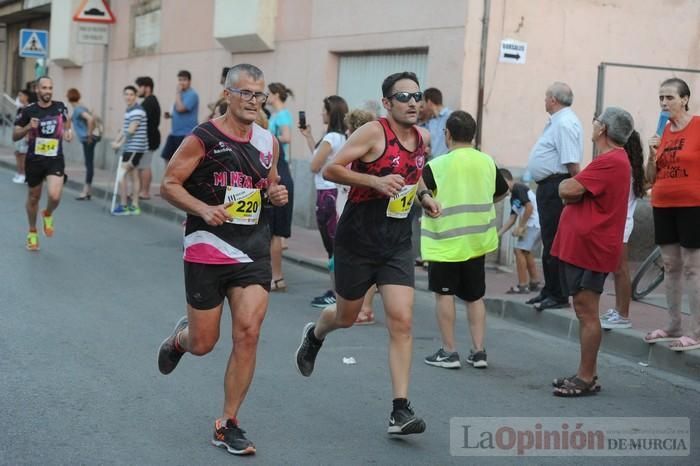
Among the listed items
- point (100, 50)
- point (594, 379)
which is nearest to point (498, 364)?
point (594, 379)

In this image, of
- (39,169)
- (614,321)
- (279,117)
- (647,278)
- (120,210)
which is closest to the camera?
(614,321)

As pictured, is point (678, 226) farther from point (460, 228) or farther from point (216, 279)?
point (216, 279)

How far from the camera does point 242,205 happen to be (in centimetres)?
584

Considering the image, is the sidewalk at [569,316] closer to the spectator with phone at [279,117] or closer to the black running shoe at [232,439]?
the spectator with phone at [279,117]

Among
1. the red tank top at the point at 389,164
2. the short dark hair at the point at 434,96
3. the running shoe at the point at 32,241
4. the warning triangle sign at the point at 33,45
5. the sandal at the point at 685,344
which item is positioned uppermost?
the warning triangle sign at the point at 33,45

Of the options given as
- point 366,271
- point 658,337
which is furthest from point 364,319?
point 366,271

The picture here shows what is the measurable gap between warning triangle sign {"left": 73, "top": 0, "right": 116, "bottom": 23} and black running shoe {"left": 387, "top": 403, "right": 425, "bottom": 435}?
18097mm

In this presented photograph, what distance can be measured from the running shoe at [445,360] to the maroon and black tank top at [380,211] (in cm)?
172

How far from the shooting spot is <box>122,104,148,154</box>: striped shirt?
17750 mm

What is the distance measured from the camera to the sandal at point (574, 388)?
24.1 feet

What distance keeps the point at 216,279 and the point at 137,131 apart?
1249 centimetres

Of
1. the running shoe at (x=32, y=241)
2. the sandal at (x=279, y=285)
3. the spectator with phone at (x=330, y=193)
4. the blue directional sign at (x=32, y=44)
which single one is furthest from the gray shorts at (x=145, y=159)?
the blue directional sign at (x=32, y=44)

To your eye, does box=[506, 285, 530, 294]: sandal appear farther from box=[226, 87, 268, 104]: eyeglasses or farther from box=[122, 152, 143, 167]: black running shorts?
box=[122, 152, 143, 167]: black running shorts

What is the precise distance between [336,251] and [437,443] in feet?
4.29
